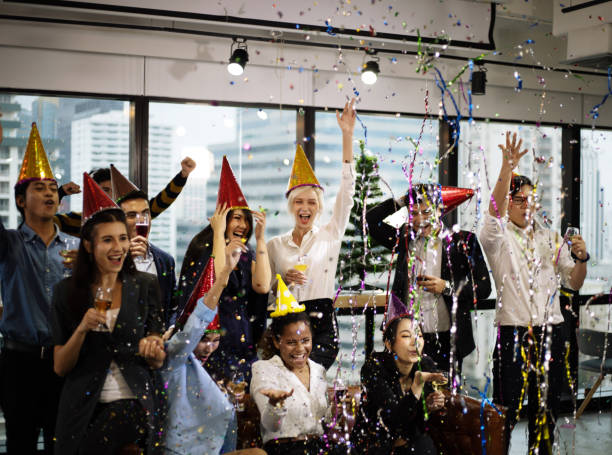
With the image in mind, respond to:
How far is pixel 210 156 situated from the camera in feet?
13.9

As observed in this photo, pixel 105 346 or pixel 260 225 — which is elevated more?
pixel 260 225

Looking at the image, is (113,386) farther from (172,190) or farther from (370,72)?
(370,72)

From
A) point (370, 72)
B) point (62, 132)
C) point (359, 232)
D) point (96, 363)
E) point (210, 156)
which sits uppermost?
point (370, 72)

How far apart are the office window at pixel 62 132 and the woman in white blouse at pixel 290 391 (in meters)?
1.90

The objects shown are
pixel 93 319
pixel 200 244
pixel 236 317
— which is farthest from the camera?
pixel 200 244

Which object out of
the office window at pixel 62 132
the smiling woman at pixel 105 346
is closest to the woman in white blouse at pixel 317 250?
the smiling woman at pixel 105 346

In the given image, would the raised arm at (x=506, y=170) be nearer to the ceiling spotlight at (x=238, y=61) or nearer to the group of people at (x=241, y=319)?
the group of people at (x=241, y=319)

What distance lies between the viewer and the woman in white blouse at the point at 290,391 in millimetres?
2363

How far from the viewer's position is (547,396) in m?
3.13

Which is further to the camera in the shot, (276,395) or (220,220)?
(220,220)

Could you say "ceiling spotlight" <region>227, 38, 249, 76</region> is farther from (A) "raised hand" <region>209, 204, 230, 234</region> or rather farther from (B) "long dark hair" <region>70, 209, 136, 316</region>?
(B) "long dark hair" <region>70, 209, 136, 316</region>

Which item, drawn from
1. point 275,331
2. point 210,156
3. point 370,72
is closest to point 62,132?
point 210,156

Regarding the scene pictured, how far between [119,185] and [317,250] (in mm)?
938

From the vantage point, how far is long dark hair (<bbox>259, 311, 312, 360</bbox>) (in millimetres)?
2566
